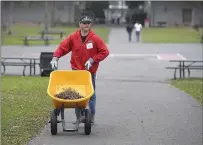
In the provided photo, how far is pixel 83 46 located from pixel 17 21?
79.1 m

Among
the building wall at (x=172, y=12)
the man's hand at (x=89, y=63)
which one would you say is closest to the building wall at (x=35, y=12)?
the building wall at (x=172, y=12)

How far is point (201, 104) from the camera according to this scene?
44.5 ft

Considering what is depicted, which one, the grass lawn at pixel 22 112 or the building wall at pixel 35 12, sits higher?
the building wall at pixel 35 12

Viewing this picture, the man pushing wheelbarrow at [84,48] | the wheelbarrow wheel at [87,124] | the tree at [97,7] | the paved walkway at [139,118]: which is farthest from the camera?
the tree at [97,7]

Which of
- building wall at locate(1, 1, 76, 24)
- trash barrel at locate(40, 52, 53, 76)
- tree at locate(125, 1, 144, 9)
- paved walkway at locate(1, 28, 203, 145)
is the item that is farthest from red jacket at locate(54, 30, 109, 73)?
tree at locate(125, 1, 144, 9)

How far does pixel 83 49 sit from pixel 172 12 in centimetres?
8115

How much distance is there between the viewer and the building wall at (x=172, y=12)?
88.8 metres

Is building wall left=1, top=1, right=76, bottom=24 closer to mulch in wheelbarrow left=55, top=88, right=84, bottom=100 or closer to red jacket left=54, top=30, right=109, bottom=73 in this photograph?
red jacket left=54, top=30, right=109, bottom=73

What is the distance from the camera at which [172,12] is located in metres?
89.5

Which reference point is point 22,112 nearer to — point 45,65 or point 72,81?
point 72,81

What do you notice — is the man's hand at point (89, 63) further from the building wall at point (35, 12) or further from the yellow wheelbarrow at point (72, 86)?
the building wall at point (35, 12)

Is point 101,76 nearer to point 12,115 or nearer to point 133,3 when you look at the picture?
point 12,115

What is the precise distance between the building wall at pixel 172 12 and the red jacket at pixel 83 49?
262 feet

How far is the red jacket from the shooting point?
965cm
